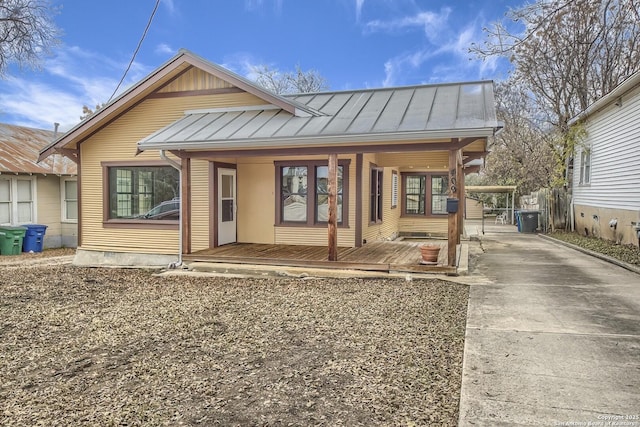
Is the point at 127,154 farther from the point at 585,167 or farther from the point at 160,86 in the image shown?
the point at 585,167

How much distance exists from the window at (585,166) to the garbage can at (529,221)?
9.47 feet

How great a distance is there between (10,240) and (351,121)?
12.3 meters

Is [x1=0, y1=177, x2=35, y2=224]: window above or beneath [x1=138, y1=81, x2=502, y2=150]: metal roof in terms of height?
beneath

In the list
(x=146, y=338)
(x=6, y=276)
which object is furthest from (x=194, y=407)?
(x=6, y=276)

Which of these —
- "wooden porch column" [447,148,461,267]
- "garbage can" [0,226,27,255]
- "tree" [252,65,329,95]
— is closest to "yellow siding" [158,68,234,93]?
"wooden porch column" [447,148,461,267]

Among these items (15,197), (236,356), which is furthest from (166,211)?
(15,197)

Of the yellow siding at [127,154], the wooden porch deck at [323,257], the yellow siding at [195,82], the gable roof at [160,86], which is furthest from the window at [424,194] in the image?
the yellow siding at [195,82]

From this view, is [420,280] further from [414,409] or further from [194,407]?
[194,407]

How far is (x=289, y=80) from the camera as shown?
3375cm

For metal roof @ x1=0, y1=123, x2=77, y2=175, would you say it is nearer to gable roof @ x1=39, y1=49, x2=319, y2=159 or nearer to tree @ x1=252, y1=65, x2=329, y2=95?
gable roof @ x1=39, y1=49, x2=319, y2=159

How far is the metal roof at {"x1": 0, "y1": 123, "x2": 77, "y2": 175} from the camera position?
48.1 feet

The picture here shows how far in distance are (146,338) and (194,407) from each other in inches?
77.0

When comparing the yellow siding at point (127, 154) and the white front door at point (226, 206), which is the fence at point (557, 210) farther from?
the yellow siding at point (127, 154)

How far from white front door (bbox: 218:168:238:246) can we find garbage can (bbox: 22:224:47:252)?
832 centimetres
